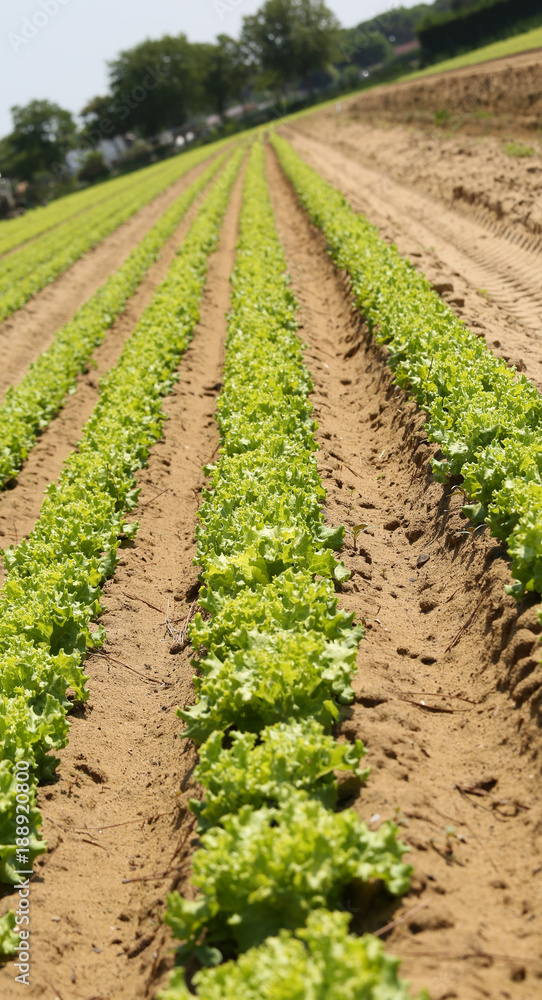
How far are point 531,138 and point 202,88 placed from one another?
9573 centimetres

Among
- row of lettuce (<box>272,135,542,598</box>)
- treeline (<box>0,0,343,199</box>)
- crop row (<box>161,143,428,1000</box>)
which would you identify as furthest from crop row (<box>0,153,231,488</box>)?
treeline (<box>0,0,343,199</box>)

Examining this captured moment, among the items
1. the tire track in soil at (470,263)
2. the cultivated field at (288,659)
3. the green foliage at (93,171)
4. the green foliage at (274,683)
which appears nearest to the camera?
the cultivated field at (288,659)

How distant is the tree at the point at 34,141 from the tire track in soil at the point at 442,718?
4364 inches

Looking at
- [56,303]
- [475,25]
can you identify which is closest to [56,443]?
[56,303]

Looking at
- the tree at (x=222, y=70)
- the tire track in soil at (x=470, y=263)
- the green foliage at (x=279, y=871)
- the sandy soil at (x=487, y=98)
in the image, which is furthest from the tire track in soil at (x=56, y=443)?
the tree at (x=222, y=70)

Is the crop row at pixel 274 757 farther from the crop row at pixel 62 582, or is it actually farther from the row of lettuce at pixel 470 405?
the row of lettuce at pixel 470 405

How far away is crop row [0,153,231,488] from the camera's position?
12.0 m

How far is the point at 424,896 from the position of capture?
12.9 feet

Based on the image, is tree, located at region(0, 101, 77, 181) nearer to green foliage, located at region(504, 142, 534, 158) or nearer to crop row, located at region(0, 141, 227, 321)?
crop row, located at region(0, 141, 227, 321)

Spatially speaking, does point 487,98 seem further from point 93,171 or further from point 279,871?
point 93,171

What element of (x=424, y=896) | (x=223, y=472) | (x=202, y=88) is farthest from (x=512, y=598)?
(x=202, y=88)

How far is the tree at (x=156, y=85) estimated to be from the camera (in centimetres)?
9888

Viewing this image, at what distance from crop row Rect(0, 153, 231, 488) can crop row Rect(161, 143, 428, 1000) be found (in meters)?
5.09

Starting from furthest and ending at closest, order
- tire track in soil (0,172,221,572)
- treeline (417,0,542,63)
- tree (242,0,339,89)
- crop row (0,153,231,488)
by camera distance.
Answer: tree (242,0,339,89) → treeline (417,0,542,63) → crop row (0,153,231,488) → tire track in soil (0,172,221,572)
